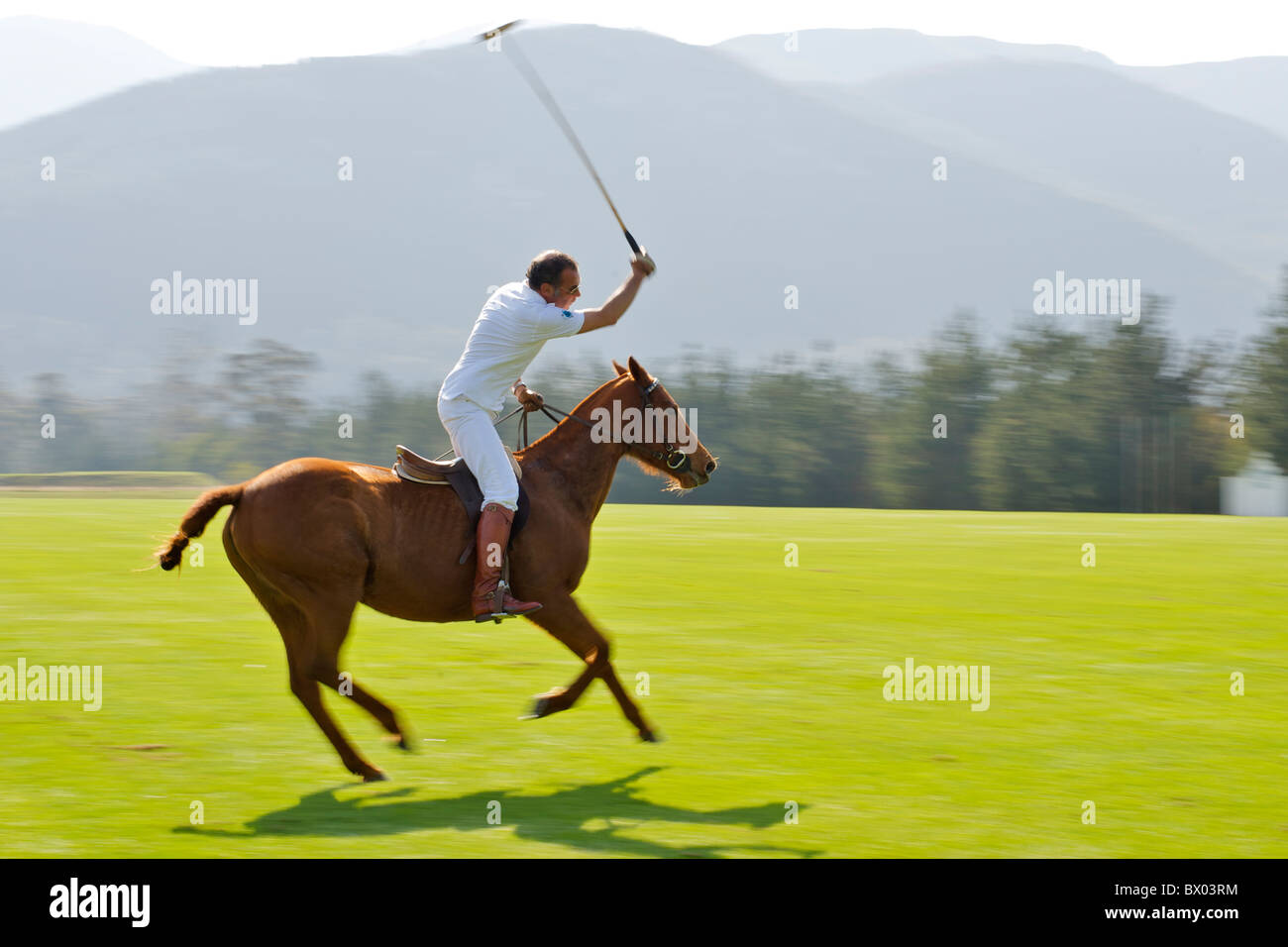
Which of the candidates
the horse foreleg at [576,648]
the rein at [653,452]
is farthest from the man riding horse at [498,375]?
the rein at [653,452]

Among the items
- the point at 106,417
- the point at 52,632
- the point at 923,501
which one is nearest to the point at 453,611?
the point at 52,632

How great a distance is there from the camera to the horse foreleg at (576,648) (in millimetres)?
8180

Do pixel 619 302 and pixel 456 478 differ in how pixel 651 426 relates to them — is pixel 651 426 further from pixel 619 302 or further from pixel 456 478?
pixel 456 478

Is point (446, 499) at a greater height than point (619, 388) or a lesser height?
lesser

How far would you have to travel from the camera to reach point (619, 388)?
875 centimetres

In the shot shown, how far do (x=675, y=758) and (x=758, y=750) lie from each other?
58 cm

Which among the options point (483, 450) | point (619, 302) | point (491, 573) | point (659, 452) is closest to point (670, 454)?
point (659, 452)

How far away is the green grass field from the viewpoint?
21.4 ft

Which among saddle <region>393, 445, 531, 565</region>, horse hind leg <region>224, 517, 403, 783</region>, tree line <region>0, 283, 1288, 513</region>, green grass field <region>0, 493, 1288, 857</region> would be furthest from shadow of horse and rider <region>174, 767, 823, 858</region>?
tree line <region>0, 283, 1288, 513</region>

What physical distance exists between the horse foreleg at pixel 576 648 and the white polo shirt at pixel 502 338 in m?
1.23

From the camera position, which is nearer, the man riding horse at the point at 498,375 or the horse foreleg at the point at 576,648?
the man riding horse at the point at 498,375

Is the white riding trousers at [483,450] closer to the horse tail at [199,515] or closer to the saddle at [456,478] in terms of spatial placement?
the saddle at [456,478]

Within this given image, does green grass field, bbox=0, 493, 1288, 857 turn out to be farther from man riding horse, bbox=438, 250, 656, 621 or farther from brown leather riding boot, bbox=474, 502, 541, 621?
man riding horse, bbox=438, 250, 656, 621

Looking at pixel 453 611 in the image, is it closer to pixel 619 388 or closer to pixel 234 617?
pixel 619 388
